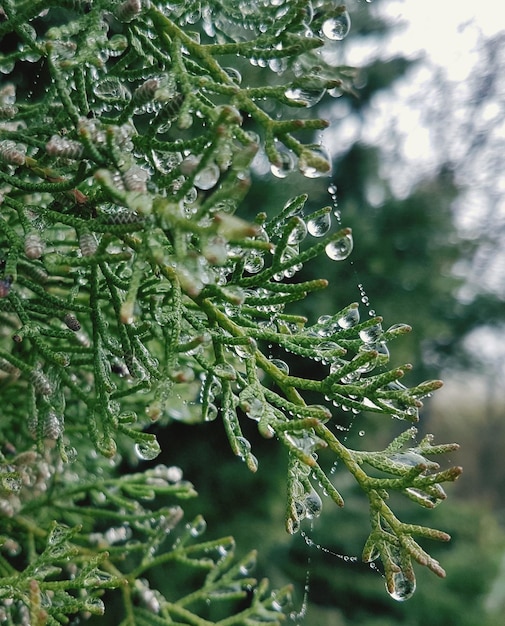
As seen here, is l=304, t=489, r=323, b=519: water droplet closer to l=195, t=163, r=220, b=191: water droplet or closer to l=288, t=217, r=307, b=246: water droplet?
l=288, t=217, r=307, b=246: water droplet

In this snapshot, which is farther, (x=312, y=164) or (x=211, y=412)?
(x=211, y=412)

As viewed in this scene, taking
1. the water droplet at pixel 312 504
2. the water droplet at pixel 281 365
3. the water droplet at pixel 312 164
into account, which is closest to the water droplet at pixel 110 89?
the water droplet at pixel 312 164

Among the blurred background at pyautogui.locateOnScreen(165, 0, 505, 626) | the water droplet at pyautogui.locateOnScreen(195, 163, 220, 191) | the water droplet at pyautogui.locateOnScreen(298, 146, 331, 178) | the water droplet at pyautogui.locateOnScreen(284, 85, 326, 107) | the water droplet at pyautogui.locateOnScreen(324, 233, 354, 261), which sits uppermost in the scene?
the water droplet at pyautogui.locateOnScreen(284, 85, 326, 107)

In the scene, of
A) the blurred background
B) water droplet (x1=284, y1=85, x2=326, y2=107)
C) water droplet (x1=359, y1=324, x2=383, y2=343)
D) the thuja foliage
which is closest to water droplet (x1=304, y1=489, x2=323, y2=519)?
the thuja foliage

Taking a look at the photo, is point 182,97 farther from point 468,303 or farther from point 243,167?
point 468,303

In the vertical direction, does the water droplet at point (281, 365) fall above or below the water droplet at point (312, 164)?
below

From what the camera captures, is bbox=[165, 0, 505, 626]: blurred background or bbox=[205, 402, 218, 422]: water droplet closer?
bbox=[205, 402, 218, 422]: water droplet

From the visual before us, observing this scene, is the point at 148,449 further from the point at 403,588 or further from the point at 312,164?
the point at 312,164

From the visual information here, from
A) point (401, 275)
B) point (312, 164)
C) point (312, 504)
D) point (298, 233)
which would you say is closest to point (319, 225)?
point (298, 233)

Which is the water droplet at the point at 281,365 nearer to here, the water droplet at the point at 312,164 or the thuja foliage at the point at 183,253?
the thuja foliage at the point at 183,253
